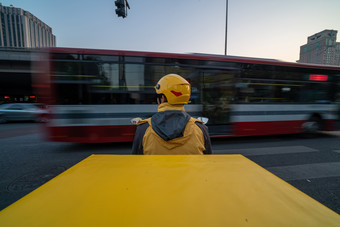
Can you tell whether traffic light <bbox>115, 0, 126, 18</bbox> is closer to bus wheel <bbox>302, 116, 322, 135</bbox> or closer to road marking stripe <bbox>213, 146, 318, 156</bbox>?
road marking stripe <bbox>213, 146, 318, 156</bbox>

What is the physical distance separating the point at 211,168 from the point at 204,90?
4.98m

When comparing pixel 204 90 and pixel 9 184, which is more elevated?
pixel 204 90

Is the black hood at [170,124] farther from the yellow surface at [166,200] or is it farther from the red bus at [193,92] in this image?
the red bus at [193,92]

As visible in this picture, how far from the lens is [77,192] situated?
752mm

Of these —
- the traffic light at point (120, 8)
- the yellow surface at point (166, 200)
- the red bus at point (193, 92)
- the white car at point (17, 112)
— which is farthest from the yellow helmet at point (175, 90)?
the white car at point (17, 112)

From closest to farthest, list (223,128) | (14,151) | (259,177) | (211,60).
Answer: (259,177) → (14,151) → (211,60) → (223,128)

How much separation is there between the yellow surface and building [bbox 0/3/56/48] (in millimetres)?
94483

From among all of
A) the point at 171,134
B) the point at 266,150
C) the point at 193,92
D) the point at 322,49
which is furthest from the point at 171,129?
the point at 322,49

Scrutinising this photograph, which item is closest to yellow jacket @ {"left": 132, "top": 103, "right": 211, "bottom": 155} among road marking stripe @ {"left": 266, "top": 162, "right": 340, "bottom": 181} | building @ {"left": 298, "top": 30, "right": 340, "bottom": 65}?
road marking stripe @ {"left": 266, "top": 162, "right": 340, "bottom": 181}

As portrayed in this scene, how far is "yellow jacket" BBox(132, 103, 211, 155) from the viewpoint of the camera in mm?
1341

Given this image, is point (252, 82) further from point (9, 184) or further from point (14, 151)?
point (14, 151)

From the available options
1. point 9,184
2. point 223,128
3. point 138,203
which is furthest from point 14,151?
point 223,128

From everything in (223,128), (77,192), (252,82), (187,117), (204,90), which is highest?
(252,82)

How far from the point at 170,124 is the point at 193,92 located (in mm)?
4384
